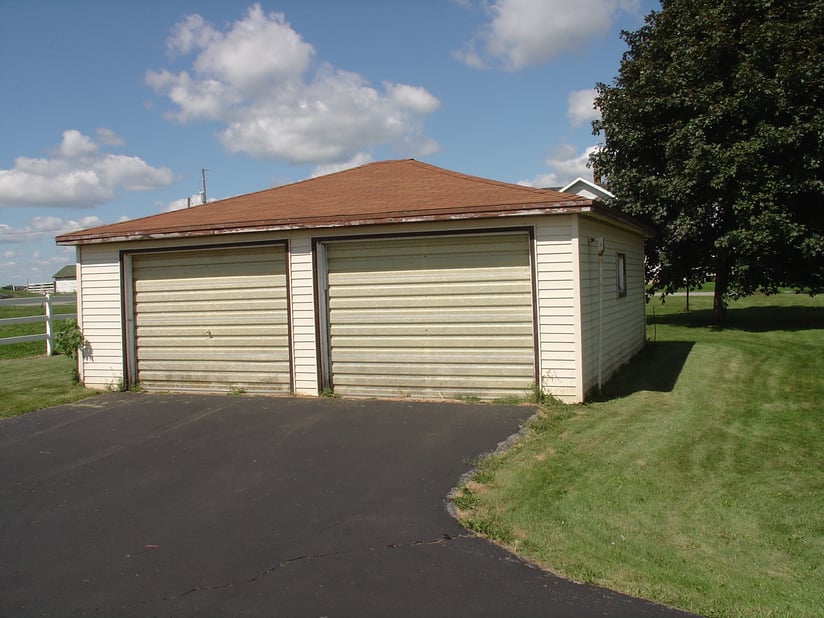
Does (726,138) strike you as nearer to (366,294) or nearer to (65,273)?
(366,294)

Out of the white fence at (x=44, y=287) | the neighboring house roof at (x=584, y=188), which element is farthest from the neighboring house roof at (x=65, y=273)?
the neighboring house roof at (x=584, y=188)

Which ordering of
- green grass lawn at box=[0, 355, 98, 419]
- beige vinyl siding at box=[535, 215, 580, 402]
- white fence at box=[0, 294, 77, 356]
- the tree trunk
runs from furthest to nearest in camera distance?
the tree trunk, white fence at box=[0, 294, 77, 356], green grass lawn at box=[0, 355, 98, 419], beige vinyl siding at box=[535, 215, 580, 402]

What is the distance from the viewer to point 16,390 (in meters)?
11.1

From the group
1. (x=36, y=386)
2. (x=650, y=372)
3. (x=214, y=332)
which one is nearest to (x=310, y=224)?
(x=214, y=332)

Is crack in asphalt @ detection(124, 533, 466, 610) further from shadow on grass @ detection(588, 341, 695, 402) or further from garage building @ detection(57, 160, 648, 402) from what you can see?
shadow on grass @ detection(588, 341, 695, 402)

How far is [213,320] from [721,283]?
1673 cm

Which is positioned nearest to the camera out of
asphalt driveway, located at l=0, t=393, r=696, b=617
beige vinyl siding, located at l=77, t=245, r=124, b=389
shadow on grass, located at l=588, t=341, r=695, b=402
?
asphalt driveway, located at l=0, t=393, r=696, b=617

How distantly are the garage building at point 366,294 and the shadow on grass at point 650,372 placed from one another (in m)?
0.38

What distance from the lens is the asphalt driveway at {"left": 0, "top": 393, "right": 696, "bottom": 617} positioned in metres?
3.87

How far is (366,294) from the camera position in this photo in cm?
984

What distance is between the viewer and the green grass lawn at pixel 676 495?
4094mm

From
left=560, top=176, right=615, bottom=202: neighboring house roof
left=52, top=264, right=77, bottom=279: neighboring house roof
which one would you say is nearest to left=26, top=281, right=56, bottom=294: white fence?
left=52, top=264, right=77, bottom=279: neighboring house roof

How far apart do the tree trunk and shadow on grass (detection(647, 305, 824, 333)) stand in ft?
0.99

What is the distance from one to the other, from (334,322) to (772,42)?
14.2 metres
